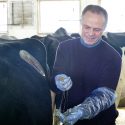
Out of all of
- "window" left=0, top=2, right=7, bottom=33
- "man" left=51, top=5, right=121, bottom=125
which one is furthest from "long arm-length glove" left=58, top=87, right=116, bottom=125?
"window" left=0, top=2, right=7, bottom=33

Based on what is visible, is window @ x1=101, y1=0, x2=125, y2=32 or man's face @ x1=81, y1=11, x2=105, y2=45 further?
window @ x1=101, y1=0, x2=125, y2=32

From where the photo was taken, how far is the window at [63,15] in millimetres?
7258

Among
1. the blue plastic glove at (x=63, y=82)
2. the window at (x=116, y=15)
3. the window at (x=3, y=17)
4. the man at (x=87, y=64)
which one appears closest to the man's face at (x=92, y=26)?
the man at (x=87, y=64)

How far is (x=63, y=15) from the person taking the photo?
7.25 m

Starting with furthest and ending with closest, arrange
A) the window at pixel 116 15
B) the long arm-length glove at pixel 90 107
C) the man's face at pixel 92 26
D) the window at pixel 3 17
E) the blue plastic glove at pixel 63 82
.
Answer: the window at pixel 3 17, the window at pixel 116 15, the man's face at pixel 92 26, the blue plastic glove at pixel 63 82, the long arm-length glove at pixel 90 107

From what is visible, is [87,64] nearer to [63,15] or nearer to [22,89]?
[22,89]

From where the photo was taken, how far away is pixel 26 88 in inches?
59.6

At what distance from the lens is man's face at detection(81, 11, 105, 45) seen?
5.68ft

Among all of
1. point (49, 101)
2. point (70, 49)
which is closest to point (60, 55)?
point (70, 49)

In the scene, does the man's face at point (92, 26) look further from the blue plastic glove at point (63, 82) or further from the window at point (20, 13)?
the window at point (20, 13)

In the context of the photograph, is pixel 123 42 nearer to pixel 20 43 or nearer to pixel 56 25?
pixel 20 43

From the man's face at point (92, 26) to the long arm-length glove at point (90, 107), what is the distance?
28 cm

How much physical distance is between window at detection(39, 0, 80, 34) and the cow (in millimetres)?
5498

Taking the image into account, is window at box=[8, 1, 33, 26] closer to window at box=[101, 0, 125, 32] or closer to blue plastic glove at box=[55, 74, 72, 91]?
window at box=[101, 0, 125, 32]
